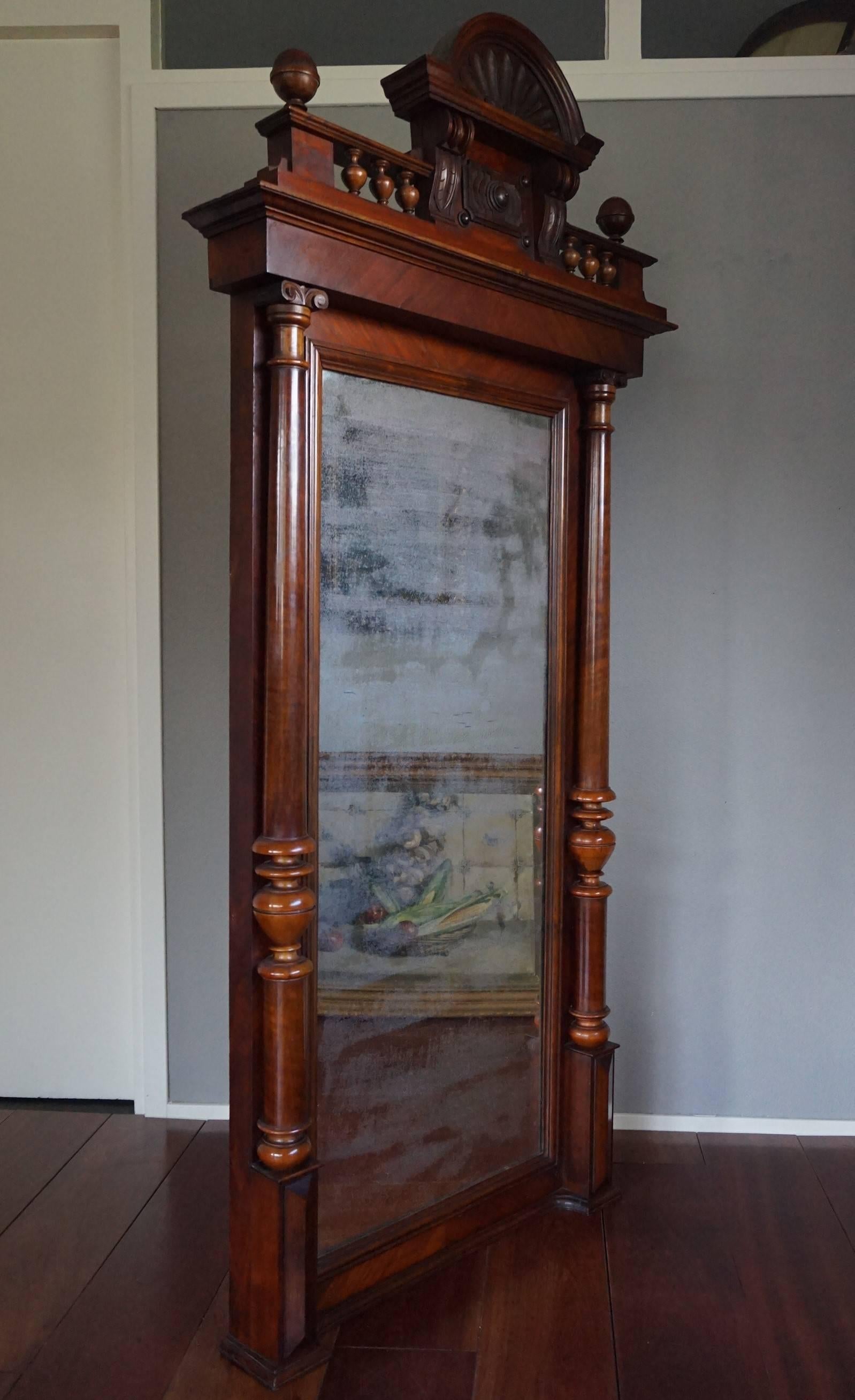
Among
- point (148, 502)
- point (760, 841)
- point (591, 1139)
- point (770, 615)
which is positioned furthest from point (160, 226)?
point (591, 1139)

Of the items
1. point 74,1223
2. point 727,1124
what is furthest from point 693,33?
point 74,1223

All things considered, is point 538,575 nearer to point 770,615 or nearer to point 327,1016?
point 770,615

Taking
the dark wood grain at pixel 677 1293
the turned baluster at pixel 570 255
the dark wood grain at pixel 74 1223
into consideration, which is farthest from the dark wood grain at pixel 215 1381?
the turned baluster at pixel 570 255

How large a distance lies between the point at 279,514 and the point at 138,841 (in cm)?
126

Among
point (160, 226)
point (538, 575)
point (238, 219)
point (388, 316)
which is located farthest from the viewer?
point (160, 226)

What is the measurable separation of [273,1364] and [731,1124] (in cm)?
136

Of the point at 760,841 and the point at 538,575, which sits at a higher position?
the point at 538,575

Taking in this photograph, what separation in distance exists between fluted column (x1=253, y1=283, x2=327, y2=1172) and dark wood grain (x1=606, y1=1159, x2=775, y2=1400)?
68 cm

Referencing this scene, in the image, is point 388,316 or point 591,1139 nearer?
point 388,316

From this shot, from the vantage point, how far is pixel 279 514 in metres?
1.72

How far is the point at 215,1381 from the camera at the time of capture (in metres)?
1.77

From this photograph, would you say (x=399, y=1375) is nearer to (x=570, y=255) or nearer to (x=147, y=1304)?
(x=147, y=1304)

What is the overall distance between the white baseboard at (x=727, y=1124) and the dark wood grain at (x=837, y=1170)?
22 millimetres

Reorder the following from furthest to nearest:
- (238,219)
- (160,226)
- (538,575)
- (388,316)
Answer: (160,226)
(538,575)
(388,316)
(238,219)
